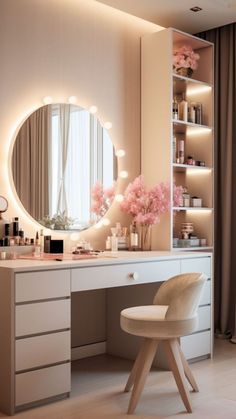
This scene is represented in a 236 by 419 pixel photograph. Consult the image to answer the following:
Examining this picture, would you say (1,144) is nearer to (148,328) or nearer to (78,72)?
(78,72)

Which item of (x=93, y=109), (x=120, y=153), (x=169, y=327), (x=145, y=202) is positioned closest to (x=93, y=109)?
(x=93, y=109)

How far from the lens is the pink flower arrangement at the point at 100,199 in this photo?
3.86 m

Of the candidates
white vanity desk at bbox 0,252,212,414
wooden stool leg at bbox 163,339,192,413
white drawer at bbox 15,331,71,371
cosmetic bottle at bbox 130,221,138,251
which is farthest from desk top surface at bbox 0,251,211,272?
wooden stool leg at bbox 163,339,192,413

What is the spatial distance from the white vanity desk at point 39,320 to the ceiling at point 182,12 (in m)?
1.87

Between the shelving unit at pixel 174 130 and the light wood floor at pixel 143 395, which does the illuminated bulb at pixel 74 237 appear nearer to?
the shelving unit at pixel 174 130

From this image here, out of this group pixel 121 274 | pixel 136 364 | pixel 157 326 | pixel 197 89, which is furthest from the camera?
pixel 197 89

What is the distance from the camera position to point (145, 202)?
388cm

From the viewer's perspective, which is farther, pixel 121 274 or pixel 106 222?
pixel 106 222

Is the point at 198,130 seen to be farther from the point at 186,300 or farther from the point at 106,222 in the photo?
the point at 186,300

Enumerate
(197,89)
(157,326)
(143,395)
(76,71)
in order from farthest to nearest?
(197,89) < (76,71) < (143,395) < (157,326)

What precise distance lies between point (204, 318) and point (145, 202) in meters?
0.90

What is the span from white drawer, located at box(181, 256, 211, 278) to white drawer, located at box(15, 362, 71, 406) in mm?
1101

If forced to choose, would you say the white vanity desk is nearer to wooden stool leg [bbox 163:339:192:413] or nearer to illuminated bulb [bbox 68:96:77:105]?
wooden stool leg [bbox 163:339:192:413]

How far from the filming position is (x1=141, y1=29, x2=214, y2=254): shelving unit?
399 centimetres
